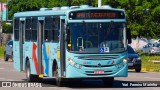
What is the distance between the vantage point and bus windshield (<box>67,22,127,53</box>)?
2245cm

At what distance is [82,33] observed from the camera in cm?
2262

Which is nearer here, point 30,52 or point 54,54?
point 54,54

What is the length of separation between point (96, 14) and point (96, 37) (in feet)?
2.83

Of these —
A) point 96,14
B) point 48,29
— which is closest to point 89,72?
point 96,14

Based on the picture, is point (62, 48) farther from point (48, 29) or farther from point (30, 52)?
point (30, 52)

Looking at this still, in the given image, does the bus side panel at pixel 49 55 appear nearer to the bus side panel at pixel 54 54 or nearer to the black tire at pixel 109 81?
the bus side panel at pixel 54 54

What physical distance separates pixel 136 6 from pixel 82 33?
33970 millimetres

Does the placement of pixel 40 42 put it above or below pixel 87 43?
below

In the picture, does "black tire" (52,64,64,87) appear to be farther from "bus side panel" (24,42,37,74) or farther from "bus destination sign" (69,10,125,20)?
"bus side panel" (24,42,37,74)

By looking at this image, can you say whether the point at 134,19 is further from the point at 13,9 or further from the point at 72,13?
the point at 72,13

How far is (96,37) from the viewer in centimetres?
2262

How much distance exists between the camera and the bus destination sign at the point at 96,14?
22766 mm

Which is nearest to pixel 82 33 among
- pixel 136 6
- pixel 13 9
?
pixel 136 6

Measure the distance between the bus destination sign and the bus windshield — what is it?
0.80 feet
